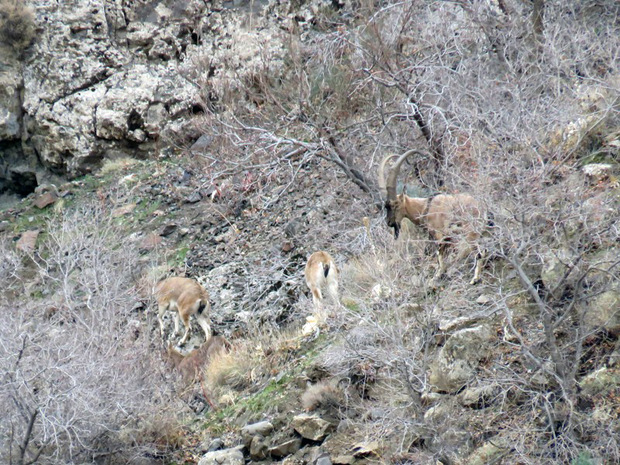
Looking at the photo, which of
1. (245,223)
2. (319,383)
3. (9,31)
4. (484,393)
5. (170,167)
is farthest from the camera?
(9,31)

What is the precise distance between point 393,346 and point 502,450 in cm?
149

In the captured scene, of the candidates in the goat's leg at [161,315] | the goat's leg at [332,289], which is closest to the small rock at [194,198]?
the goat's leg at [161,315]

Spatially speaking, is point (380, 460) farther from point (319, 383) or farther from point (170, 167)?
point (170, 167)

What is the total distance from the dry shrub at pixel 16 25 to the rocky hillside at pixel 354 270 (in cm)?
287

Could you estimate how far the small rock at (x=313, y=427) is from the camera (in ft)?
28.8

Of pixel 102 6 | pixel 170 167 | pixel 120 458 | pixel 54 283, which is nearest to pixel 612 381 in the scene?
pixel 120 458

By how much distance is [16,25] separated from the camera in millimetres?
23156

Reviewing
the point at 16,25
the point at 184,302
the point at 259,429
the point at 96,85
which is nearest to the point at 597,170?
the point at 259,429

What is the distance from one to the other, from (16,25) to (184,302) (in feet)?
45.9

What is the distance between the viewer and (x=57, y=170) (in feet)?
76.1

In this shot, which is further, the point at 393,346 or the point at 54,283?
the point at 54,283

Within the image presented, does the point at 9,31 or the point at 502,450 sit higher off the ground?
the point at 9,31

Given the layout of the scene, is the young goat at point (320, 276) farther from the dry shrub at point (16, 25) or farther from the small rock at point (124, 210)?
the dry shrub at point (16, 25)

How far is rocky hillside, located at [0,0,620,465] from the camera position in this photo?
Answer: 25.1 ft
